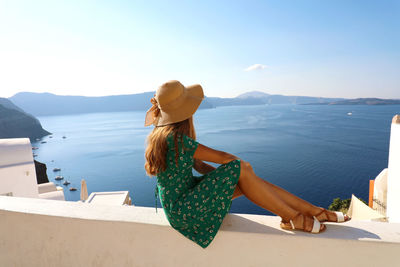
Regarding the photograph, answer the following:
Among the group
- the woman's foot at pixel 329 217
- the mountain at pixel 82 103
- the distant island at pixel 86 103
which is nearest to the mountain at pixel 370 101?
the distant island at pixel 86 103

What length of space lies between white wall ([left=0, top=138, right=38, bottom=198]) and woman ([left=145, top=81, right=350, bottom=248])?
662cm

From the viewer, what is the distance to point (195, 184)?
132 centimetres

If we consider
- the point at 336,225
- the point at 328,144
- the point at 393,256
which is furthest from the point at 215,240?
the point at 328,144

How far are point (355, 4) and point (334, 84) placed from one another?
910 inches

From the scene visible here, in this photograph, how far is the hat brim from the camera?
4.12 feet

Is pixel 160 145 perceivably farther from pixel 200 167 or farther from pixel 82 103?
pixel 82 103

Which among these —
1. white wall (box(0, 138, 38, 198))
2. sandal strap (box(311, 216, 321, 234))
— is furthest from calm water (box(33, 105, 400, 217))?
sandal strap (box(311, 216, 321, 234))

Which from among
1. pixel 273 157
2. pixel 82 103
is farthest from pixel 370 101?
pixel 82 103

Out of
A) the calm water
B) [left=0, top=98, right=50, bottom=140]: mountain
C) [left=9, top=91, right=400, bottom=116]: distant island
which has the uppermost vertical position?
[left=9, top=91, right=400, bottom=116]: distant island

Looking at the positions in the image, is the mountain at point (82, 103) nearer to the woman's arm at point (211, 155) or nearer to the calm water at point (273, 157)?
the calm water at point (273, 157)

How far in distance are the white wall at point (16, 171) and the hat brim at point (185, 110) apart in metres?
6.65

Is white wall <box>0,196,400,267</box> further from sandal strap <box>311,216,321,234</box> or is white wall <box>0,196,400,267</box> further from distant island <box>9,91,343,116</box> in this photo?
distant island <box>9,91,343,116</box>

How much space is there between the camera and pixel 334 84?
82.8m

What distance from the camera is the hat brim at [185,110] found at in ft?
4.12
